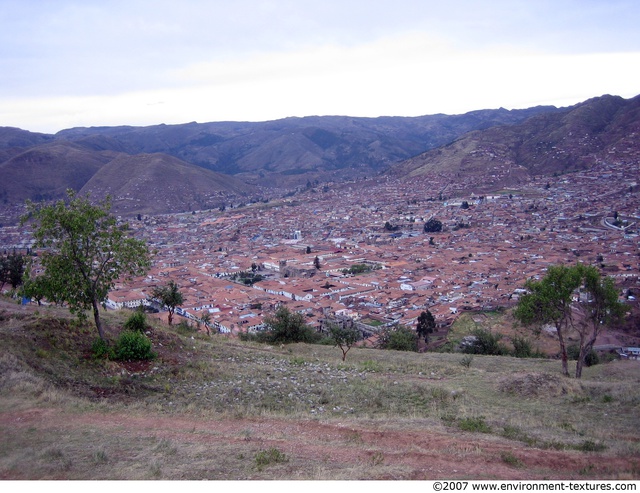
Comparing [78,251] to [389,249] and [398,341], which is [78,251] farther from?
[389,249]

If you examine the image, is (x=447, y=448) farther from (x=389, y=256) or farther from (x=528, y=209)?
(x=528, y=209)

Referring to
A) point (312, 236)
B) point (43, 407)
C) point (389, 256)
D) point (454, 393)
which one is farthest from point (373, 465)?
point (312, 236)

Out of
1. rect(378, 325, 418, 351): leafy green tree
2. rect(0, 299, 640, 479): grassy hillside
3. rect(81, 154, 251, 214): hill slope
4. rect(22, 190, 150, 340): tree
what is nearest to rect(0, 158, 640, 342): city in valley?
rect(378, 325, 418, 351): leafy green tree

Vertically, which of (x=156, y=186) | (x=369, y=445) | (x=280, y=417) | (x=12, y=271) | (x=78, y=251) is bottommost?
(x=280, y=417)

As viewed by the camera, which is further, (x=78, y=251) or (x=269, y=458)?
(x=78, y=251)

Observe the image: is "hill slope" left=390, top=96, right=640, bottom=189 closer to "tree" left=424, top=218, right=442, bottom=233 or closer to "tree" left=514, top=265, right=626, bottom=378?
"tree" left=424, top=218, right=442, bottom=233

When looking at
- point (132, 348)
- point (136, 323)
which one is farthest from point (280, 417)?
point (136, 323)

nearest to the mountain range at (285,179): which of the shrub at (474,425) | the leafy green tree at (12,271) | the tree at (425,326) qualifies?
the tree at (425,326)
